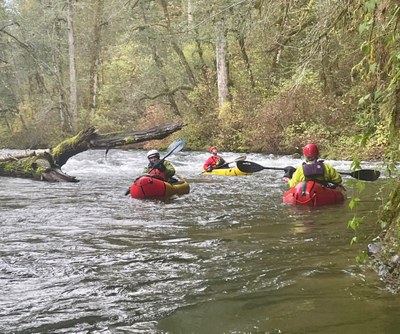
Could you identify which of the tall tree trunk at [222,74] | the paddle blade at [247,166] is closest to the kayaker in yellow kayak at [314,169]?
the paddle blade at [247,166]

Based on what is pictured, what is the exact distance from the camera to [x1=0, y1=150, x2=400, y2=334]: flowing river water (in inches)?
129

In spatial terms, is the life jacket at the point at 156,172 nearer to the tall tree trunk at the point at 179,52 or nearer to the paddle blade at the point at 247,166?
the paddle blade at the point at 247,166

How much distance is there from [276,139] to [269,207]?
11071 millimetres

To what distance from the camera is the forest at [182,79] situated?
16.6m

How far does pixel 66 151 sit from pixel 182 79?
12.9 meters

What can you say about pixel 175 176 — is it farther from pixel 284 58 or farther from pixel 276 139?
pixel 284 58

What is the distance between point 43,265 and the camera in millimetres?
4848

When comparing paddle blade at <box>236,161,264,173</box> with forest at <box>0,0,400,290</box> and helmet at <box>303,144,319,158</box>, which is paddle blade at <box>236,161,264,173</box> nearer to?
forest at <box>0,0,400,290</box>

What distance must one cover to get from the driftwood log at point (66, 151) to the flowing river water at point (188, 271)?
3.70 m

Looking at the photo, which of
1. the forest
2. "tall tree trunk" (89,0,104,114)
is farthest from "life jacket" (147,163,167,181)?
"tall tree trunk" (89,0,104,114)

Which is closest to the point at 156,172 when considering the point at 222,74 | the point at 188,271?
the point at 188,271

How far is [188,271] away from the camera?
4.49m

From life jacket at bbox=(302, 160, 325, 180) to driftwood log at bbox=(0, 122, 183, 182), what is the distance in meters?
4.75

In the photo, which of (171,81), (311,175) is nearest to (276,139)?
(171,81)
